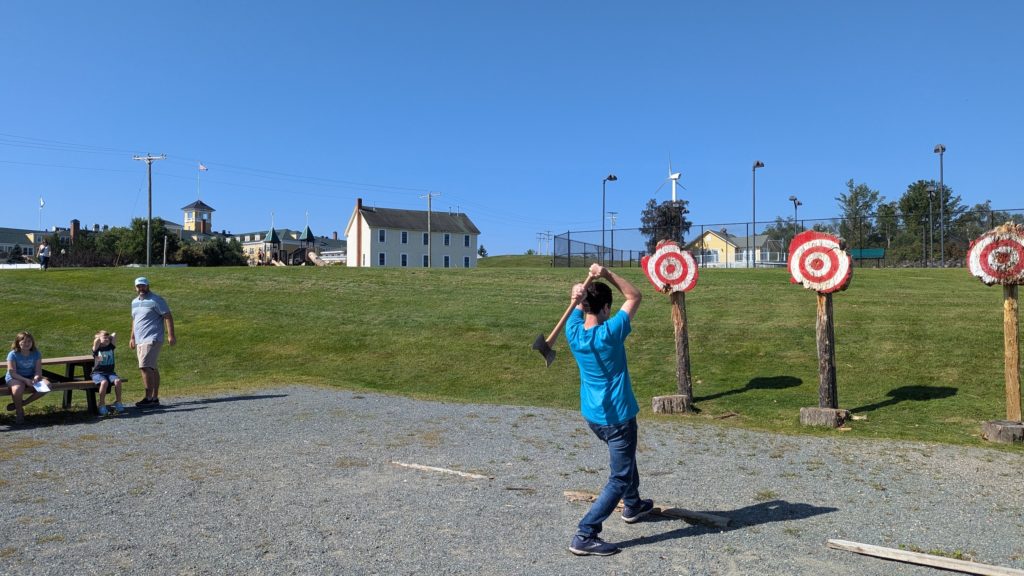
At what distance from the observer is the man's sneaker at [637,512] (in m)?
5.98

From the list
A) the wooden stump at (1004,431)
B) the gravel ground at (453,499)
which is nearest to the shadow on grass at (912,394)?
the wooden stump at (1004,431)

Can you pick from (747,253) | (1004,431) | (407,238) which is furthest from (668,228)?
(407,238)

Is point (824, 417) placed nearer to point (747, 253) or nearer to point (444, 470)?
point (444, 470)

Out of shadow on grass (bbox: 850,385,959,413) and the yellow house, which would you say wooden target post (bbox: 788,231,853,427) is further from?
the yellow house

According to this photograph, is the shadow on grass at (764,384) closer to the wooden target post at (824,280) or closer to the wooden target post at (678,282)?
the wooden target post at (678,282)

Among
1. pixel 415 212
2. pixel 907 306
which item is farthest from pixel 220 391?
pixel 415 212

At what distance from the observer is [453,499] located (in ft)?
21.8

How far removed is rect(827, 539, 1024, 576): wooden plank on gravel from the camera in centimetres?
470

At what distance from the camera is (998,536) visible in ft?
18.4

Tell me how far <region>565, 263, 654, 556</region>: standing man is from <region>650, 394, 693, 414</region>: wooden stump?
23.5ft

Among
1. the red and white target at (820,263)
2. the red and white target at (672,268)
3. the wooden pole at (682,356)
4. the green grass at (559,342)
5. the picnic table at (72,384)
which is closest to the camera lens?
the picnic table at (72,384)

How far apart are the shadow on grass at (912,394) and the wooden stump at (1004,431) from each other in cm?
228

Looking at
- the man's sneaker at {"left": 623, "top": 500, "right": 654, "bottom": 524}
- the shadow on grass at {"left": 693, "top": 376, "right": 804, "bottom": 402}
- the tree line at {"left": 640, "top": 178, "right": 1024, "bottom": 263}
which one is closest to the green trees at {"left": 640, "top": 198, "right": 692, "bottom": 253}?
the tree line at {"left": 640, "top": 178, "right": 1024, "bottom": 263}

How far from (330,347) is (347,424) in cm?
963
